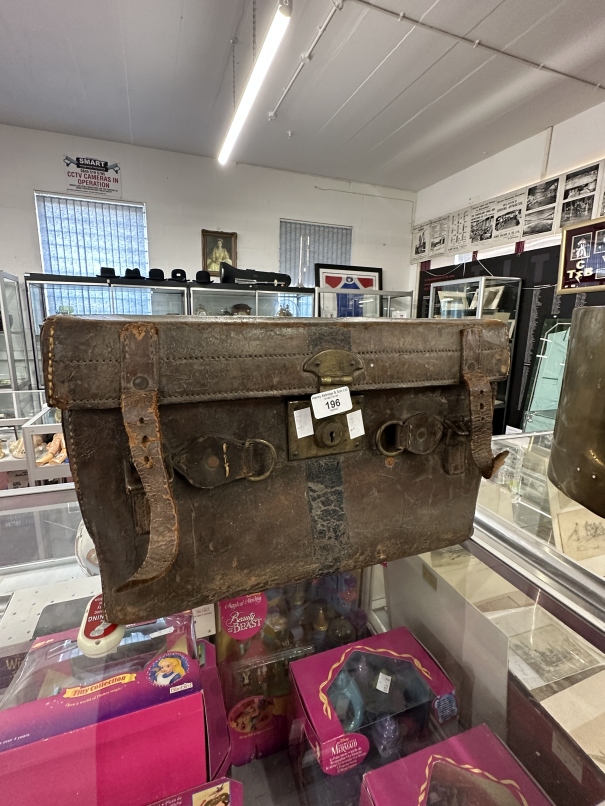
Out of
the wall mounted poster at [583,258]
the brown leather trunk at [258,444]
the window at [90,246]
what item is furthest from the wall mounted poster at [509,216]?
the brown leather trunk at [258,444]

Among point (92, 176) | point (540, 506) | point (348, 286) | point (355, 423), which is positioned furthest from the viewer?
point (348, 286)

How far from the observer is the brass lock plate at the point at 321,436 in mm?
686

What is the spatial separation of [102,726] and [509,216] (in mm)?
4966

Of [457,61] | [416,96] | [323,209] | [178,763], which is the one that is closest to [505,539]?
[178,763]

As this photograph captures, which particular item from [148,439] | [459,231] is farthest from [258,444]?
[459,231]

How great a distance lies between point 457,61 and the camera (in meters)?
2.73

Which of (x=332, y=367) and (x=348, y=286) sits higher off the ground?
(x=348, y=286)

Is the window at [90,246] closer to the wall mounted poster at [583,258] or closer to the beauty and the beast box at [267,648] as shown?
the beauty and the beast box at [267,648]

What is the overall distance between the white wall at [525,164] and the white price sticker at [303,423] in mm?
4149

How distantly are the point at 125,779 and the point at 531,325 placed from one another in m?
4.47

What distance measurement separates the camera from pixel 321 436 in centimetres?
70

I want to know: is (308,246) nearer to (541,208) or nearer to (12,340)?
(541,208)

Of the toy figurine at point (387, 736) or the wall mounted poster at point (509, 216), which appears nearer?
the toy figurine at point (387, 736)

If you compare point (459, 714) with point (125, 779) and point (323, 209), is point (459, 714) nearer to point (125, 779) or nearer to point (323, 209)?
point (125, 779)
